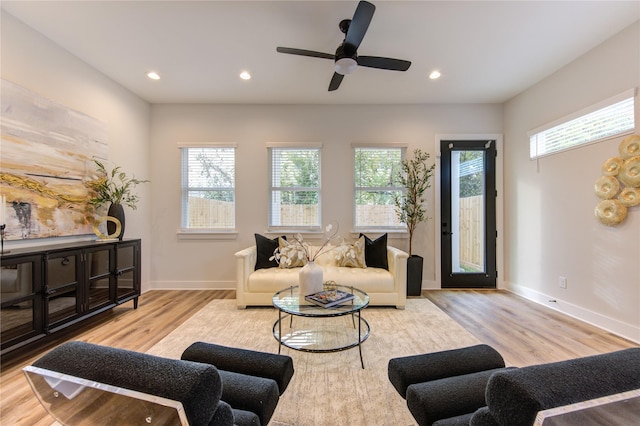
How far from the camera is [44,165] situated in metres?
2.62

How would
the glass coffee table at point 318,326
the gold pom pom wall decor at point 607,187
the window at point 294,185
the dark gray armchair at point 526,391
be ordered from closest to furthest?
the dark gray armchair at point 526,391 → the glass coffee table at point 318,326 → the gold pom pom wall decor at point 607,187 → the window at point 294,185

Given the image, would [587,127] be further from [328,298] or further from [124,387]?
[124,387]

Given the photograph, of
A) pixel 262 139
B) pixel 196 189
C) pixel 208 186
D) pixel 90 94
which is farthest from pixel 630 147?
pixel 90 94

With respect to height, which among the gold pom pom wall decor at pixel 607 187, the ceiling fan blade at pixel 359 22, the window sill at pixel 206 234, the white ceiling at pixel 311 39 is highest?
the white ceiling at pixel 311 39

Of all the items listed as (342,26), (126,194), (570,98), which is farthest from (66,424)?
(570,98)

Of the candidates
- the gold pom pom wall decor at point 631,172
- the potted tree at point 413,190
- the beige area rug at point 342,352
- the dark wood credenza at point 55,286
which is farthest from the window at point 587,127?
the dark wood credenza at point 55,286

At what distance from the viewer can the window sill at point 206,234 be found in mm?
4246

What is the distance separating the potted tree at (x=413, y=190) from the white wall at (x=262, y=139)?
241 mm

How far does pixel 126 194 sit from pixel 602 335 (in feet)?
19.2

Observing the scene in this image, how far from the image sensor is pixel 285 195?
4.34 meters

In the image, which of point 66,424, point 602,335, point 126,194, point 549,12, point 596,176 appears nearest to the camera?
point 66,424

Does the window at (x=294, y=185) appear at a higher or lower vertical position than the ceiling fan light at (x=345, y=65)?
lower

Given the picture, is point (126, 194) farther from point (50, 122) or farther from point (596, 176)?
point (596, 176)

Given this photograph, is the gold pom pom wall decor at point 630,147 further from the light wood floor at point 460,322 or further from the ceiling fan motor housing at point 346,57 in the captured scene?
the ceiling fan motor housing at point 346,57
